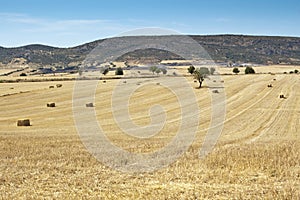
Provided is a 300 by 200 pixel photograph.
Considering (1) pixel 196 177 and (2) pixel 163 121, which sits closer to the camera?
(1) pixel 196 177

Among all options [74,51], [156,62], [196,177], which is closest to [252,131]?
[196,177]

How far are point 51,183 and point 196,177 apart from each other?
153 inches

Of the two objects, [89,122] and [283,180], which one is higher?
[283,180]

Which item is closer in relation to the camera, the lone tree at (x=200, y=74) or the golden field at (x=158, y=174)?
the golden field at (x=158, y=174)

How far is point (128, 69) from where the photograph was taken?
115 metres

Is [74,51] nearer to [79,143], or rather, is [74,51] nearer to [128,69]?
[128,69]

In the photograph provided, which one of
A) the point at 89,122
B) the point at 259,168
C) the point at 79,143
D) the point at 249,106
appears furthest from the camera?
the point at 249,106

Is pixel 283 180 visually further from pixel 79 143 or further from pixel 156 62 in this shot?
pixel 156 62

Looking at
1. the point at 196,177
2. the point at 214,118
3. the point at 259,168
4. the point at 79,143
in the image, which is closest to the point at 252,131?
the point at 214,118

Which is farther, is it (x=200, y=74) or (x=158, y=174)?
(x=200, y=74)

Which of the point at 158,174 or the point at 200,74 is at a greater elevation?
the point at 158,174

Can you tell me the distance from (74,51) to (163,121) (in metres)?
168

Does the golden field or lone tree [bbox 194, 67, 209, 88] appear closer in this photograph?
the golden field

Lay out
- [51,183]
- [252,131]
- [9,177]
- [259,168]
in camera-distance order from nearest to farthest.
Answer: [51,183] → [9,177] → [259,168] → [252,131]
